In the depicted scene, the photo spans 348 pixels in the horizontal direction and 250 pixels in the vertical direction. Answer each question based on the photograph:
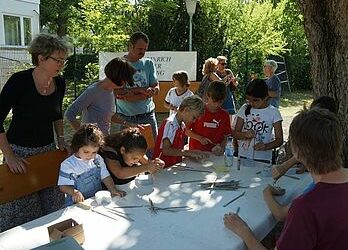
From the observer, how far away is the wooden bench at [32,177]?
2556 millimetres

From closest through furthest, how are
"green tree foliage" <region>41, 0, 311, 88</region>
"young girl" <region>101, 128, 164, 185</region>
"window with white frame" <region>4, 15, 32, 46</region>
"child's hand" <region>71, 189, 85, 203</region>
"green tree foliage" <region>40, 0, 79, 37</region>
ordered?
"child's hand" <region>71, 189, 85, 203</region>, "young girl" <region>101, 128, 164, 185</region>, "green tree foliage" <region>41, 0, 311, 88</region>, "window with white frame" <region>4, 15, 32, 46</region>, "green tree foliage" <region>40, 0, 79, 37</region>

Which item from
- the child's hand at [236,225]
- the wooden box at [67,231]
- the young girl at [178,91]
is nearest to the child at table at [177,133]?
the child's hand at [236,225]

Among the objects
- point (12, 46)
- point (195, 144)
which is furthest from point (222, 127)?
point (12, 46)

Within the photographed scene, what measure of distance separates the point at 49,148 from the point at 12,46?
1651 cm

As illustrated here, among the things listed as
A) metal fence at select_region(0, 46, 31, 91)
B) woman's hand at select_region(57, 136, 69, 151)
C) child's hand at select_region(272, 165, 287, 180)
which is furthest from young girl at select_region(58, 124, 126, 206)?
metal fence at select_region(0, 46, 31, 91)

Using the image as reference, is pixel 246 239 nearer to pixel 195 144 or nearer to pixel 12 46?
pixel 195 144

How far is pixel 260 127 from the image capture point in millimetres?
3637

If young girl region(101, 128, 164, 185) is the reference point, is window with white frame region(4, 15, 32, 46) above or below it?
above

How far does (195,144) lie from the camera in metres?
3.78

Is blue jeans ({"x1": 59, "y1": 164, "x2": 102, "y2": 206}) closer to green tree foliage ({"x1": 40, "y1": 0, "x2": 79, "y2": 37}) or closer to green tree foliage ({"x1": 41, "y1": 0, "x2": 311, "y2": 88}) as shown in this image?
green tree foliage ({"x1": 41, "y1": 0, "x2": 311, "y2": 88})

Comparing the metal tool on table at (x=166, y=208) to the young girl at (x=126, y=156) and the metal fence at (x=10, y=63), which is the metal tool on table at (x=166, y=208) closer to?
the young girl at (x=126, y=156)

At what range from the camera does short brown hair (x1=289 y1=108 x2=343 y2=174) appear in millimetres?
1586

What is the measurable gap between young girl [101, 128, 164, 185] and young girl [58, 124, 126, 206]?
10 centimetres

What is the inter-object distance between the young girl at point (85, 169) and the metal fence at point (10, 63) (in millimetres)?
9617
